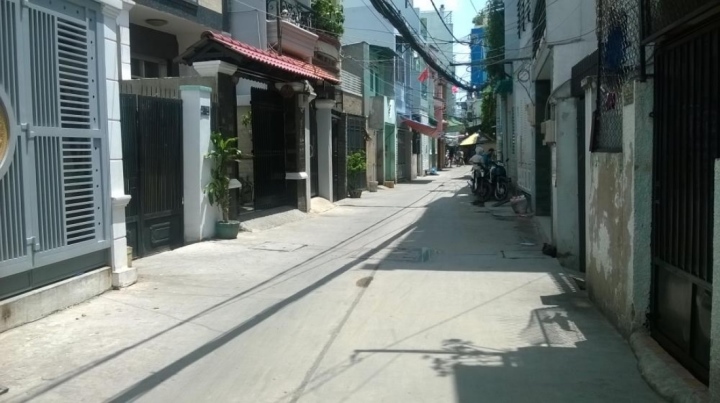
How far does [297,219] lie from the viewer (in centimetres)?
1418

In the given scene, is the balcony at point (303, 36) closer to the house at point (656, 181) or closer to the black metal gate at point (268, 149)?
the black metal gate at point (268, 149)

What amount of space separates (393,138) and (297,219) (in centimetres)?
1534

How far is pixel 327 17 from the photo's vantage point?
19.8 metres

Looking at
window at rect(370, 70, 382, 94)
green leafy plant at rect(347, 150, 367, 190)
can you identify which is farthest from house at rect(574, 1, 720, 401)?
window at rect(370, 70, 382, 94)

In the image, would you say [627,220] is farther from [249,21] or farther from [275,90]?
[249,21]

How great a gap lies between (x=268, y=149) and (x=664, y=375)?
35.0 ft

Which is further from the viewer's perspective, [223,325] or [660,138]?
[223,325]

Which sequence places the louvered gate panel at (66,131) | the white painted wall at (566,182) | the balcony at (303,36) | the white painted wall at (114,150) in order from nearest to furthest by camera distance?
the louvered gate panel at (66,131), the white painted wall at (114,150), the white painted wall at (566,182), the balcony at (303,36)

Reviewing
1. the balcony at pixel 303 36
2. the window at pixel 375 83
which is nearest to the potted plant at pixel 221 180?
the balcony at pixel 303 36

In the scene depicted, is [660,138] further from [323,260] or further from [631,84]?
[323,260]

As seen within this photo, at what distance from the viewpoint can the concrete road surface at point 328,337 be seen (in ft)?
14.7

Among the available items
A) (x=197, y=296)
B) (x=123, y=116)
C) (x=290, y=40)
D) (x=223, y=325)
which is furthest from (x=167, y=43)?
(x=223, y=325)

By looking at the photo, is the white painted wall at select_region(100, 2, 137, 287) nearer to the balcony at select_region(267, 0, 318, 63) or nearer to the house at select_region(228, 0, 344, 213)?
the house at select_region(228, 0, 344, 213)

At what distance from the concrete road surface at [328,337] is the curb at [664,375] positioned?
8cm
